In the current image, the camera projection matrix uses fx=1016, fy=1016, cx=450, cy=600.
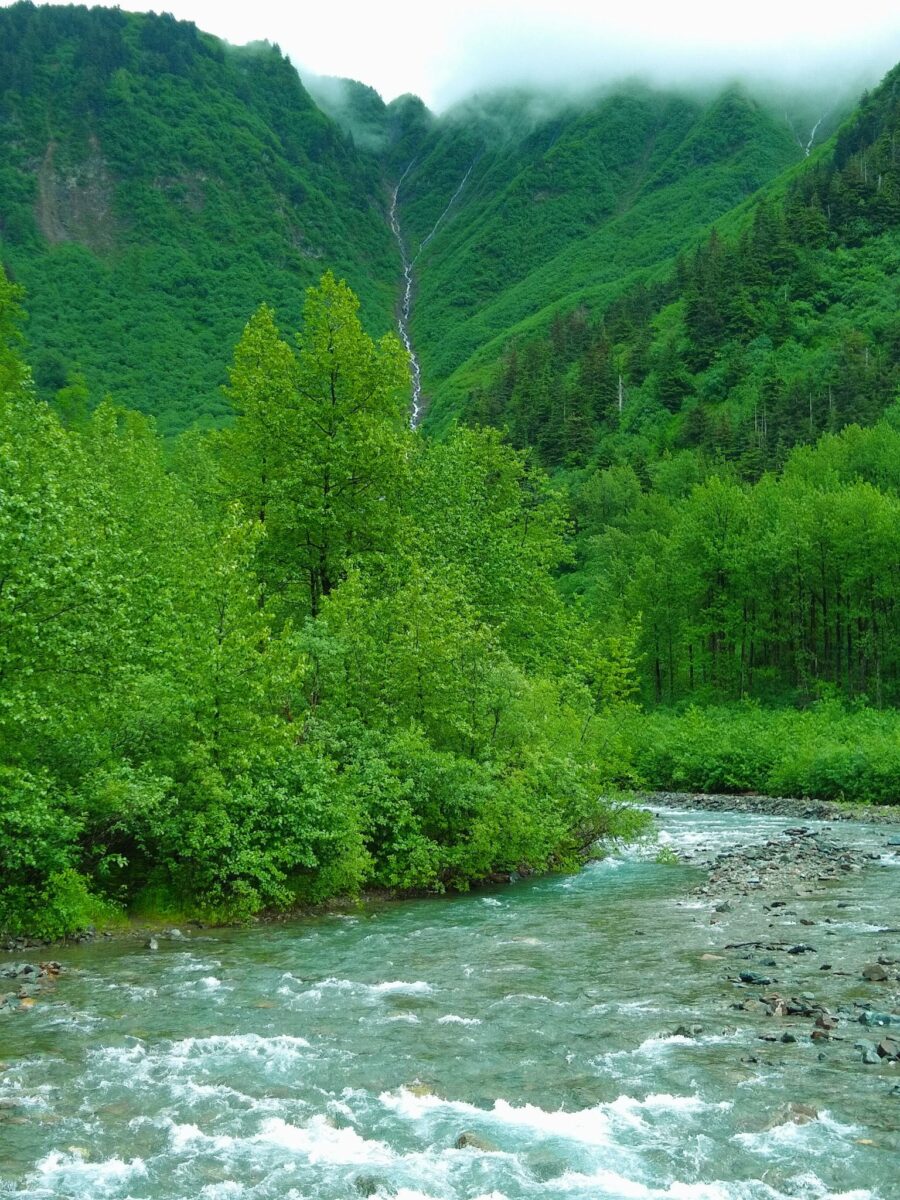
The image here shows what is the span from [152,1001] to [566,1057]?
6242mm

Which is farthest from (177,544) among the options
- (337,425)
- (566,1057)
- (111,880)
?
(566,1057)

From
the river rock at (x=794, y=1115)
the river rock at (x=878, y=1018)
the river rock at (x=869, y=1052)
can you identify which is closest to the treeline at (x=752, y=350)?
the river rock at (x=878, y=1018)

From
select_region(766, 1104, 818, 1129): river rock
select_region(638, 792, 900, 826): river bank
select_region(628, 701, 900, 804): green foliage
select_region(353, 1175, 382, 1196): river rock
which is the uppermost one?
select_region(353, 1175, 382, 1196): river rock

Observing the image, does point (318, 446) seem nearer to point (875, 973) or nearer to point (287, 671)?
point (287, 671)

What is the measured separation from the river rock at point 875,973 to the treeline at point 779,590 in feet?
144

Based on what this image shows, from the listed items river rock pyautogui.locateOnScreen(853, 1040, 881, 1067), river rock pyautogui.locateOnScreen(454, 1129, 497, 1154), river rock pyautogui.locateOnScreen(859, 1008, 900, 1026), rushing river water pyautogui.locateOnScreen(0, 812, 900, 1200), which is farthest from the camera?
river rock pyautogui.locateOnScreen(859, 1008, 900, 1026)

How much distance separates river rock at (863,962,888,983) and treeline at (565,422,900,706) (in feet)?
144

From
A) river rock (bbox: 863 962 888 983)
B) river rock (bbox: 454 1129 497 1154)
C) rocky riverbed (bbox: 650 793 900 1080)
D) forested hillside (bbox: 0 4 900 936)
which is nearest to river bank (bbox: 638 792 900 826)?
forested hillside (bbox: 0 4 900 936)

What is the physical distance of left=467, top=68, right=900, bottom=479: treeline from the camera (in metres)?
115

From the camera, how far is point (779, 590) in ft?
228

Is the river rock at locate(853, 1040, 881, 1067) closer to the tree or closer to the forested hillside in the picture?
the forested hillside

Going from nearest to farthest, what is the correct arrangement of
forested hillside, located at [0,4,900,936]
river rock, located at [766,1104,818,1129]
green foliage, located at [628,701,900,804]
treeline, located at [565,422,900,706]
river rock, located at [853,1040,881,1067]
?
river rock, located at [766,1104,818,1129], river rock, located at [853,1040,881,1067], forested hillside, located at [0,4,900,936], green foliage, located at [628,701,900,804], treeline, located at [565,422,900,706]

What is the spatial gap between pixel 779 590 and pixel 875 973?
184 ft

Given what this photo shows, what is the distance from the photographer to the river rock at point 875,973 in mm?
15734
